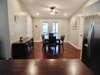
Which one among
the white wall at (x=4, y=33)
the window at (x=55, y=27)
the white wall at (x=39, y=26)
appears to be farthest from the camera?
the window at (x=55, y=27)

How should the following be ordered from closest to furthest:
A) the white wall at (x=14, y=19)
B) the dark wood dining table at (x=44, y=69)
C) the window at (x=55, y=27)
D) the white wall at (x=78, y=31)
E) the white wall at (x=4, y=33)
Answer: the dark wood dining table at (x=44, y=69), the white wall at (x=4, y=33), the white wall at (x=14, y=19), the white wall at (x=78, y=31), the window at (x=55, y=27)

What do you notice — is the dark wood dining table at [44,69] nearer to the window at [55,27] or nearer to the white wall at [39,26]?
the white wall at [39,26]

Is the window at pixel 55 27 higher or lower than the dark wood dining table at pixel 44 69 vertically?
A: higher

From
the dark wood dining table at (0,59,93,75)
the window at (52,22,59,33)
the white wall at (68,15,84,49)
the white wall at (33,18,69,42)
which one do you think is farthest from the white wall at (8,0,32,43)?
the window at (52,22,59,33)

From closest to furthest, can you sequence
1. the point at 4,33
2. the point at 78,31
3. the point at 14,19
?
1. the point at 4,33
2. the point at 14,19
3. the point at 78,31

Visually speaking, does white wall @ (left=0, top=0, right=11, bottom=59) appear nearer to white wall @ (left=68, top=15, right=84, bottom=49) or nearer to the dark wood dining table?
the dark wood dining table

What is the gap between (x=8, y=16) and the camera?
4281mm

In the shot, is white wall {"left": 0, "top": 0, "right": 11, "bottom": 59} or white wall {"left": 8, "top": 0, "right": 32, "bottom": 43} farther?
white wall {"left": 8, "top": 0, "right": 32, "bottom": 43}

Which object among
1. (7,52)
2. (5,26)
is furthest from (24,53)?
(5,26)

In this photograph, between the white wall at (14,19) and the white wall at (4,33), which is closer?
the white wall at (4,33)

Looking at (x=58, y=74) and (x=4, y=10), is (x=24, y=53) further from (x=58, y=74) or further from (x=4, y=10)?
(x=58, y=74)

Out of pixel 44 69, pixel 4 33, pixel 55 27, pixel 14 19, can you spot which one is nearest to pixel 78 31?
pixel 55 27

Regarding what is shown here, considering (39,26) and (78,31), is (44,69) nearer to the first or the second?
(78,31)

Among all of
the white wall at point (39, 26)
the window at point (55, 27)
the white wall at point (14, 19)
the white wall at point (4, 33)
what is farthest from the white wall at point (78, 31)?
the white wall at point (4, 33)
